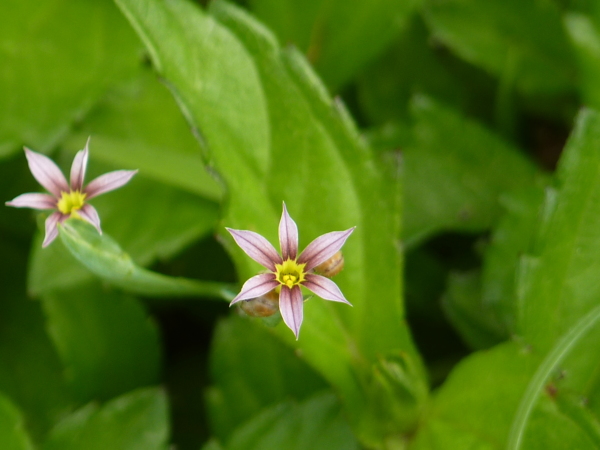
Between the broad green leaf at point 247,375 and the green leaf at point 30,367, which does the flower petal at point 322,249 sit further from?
the green leaf at point 30,367

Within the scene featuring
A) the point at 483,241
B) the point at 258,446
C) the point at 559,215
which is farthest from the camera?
the point at 483,241

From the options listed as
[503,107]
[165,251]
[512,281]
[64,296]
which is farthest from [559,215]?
[64,296]

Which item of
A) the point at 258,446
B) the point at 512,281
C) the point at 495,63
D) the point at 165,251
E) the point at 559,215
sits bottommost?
the point at 512,281

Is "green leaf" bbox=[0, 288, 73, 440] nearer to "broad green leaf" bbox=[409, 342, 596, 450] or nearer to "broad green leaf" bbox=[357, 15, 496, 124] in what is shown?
"broad green leaf" bbox=[409, 342, 596, 450]

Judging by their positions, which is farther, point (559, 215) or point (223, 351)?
point (223, 351)

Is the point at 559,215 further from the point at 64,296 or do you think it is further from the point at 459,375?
the point at 64,296

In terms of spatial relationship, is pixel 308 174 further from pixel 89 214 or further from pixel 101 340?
A: pixel 101 340

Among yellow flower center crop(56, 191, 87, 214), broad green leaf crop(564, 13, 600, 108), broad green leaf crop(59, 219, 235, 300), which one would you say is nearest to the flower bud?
broad green leaf crop(59, 219, 235, 300)
